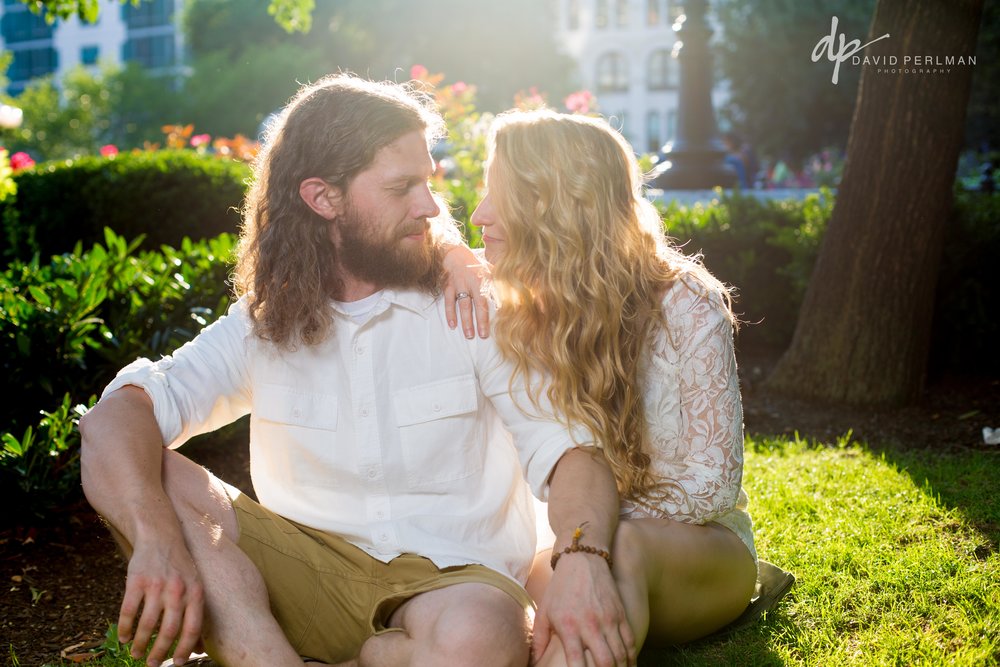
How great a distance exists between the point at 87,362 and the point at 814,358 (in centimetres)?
389

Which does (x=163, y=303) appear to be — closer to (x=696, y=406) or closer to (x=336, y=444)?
(x=336, y=444)

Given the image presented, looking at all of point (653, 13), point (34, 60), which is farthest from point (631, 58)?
point (34, 60)

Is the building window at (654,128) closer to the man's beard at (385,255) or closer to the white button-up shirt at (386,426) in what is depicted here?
the man's beard at (385,255)

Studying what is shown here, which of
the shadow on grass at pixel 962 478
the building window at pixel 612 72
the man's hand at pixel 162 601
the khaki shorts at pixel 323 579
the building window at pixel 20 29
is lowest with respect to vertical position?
the building window at pixel 612 72

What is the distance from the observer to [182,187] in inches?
389

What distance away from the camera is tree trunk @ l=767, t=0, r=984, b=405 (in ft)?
18.0

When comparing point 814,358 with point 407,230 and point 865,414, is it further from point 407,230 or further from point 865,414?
point 407,230

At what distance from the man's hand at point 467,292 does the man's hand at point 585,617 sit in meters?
0.75

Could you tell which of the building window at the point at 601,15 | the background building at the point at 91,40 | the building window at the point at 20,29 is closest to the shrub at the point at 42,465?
the building window at the point at 601,15

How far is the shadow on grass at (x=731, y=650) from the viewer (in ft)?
9.55

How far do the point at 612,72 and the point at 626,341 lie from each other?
62.2 m

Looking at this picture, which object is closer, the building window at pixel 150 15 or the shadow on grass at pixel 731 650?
the shadow on grass at pixel 731 650

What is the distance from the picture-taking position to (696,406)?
2807mm

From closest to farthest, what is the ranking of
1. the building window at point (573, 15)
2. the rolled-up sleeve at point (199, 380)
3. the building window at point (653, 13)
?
the rolled-up sleeve at point (199, 380), the building window at point (653, 13), the building window at point (573, 15)
